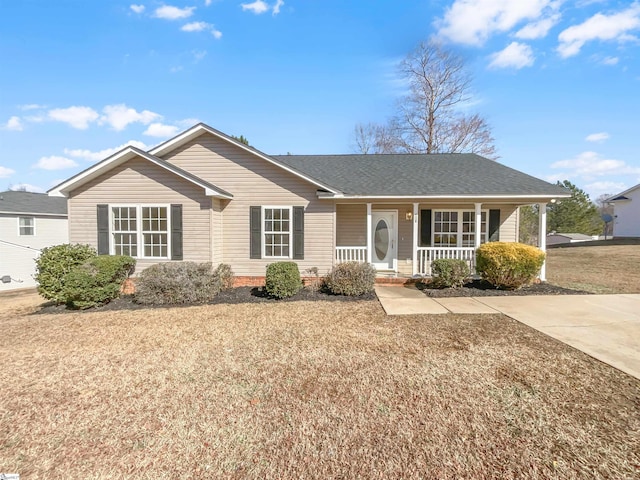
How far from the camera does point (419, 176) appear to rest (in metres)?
12.2

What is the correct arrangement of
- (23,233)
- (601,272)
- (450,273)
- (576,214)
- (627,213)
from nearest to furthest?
(450,273)
(601,272)
(23,233)
(627,213)
(576,214)

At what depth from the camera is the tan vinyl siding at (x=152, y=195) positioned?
983 centimetres

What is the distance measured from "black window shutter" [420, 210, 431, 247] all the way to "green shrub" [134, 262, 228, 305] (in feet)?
25.6

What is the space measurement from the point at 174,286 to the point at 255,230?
3097mm

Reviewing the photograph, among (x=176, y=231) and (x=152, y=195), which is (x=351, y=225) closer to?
(x=176, y=231)

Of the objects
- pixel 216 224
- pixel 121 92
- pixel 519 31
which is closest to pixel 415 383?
pixel 216 224

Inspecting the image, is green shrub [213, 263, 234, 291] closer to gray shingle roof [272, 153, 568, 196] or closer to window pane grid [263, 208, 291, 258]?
window pane grid [263, 208, 291, 258]

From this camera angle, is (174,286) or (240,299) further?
(240,299)

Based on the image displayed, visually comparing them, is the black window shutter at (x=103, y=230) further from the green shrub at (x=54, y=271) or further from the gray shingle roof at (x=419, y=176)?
the gray shingle roof at (x=419, y=176)

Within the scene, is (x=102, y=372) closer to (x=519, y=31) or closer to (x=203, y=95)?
(x=203, y=95)

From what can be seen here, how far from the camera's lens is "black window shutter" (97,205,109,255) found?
988 centimetres

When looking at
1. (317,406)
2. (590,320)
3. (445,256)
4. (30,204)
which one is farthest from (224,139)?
(30,204)

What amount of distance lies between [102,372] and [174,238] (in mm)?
5892

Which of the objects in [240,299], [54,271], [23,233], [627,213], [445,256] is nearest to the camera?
[54,271]
